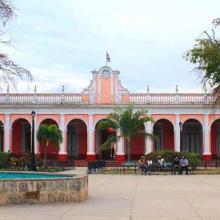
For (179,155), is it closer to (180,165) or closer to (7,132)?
A: (180,165)

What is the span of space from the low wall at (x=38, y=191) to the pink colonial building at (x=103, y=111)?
30390 millimetres

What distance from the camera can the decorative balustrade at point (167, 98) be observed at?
148 feet

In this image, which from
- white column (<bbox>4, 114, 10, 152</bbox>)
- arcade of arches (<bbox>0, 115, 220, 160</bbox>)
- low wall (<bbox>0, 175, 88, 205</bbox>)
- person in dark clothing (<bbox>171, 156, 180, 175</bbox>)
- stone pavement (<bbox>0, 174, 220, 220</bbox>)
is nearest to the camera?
stone pavement (<bbox>0, 174, 220, 220</bbox>)

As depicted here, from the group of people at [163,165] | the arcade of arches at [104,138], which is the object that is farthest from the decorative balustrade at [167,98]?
the group of people at [163,165]

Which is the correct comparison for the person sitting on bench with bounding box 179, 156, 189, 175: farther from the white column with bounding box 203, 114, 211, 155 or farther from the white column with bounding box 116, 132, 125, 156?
the white column with bounding box 116, 132, 125, 156

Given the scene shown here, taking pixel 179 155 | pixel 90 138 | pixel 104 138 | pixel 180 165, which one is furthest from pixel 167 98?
pixel 180 165

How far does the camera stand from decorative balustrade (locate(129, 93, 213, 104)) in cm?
4519

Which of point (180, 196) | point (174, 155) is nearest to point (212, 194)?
point (180, 196)

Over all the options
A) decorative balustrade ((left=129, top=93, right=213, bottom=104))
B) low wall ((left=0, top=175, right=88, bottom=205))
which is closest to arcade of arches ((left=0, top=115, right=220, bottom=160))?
decorative balustrade ((left=129, top=93, right=213, bottom=104))

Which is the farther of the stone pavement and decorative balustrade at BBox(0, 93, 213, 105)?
decorative balustrade at BBox(0, 93, 213, 105)

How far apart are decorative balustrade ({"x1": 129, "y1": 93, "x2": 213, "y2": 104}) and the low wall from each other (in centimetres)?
3139

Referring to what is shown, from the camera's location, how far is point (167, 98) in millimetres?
45625

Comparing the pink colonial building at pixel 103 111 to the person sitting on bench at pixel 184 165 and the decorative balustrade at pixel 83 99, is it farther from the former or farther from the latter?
the person sitting on bench at pixel 184 165

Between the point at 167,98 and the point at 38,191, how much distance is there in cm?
3258
